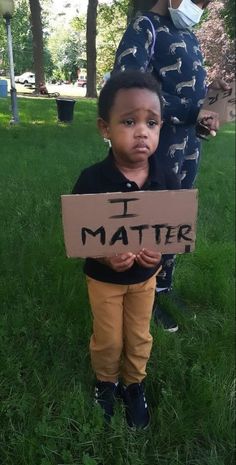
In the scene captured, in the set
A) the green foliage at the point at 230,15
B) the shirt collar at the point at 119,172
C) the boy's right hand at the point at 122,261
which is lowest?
the boy's right hand at the point at 122,261

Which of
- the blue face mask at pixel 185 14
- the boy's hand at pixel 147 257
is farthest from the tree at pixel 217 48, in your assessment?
the boy's hand at pixel 147 257

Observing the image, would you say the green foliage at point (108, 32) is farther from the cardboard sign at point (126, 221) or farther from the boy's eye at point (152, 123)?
the cardboard sign at point (126, 221)

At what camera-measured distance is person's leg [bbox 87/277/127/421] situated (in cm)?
194

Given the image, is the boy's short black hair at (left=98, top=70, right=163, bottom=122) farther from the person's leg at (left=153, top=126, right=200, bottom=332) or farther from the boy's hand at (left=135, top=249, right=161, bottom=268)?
the person's leg at (left=153, top=126, right=200, bottom=332)

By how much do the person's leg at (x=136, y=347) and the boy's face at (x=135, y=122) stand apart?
1.76ft

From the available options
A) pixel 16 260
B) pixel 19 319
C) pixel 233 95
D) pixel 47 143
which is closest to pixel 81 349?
pixel 19 319

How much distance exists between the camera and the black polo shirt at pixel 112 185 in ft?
6.04

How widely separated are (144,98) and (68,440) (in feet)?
4.19

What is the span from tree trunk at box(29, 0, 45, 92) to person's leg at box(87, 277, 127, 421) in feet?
10.6

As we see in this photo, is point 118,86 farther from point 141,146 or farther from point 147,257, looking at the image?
point 147,257

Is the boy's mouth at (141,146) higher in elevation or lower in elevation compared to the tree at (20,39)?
lower

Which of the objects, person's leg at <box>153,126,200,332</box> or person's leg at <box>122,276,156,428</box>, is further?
person's leg at <box>153,126,200,332</box>

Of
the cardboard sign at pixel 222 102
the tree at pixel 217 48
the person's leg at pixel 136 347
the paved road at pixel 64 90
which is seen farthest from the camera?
the tree at pixel 217 48

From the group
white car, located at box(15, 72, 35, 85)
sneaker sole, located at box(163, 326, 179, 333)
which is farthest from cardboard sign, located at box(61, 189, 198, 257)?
white car, located at box(15, 72, 35, 85)
